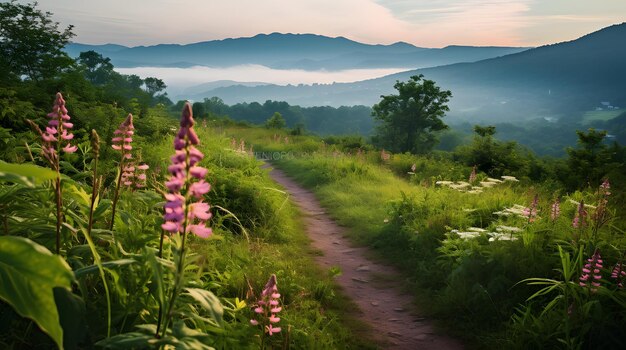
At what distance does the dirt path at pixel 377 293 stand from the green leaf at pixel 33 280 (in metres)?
4.42

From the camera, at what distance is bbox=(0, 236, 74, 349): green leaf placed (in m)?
1.36

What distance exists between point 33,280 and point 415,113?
52.5m

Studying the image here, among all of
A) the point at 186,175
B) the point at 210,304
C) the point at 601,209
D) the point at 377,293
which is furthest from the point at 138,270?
the point at 601,209

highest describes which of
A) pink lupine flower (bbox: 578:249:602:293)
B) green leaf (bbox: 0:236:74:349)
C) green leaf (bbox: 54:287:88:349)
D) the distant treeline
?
green leaf (bbox: 0:236:74:349)

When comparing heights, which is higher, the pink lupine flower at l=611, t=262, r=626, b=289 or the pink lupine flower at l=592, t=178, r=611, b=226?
the pink lupine flower at l=592, t=178, r=611, b=226

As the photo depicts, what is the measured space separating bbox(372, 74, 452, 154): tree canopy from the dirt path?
42.8 m

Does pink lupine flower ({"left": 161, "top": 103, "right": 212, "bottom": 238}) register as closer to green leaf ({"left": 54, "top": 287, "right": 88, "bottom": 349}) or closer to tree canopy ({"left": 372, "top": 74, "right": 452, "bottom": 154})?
green leaf ({"left": 54, "top": 287, "right": 88, "bottom": 349})

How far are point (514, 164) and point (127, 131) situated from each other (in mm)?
18074

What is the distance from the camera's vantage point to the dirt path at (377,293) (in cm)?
539

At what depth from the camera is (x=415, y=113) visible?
170 feet

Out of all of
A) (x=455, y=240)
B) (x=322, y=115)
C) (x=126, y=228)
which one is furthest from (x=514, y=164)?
(x=322, y=115)

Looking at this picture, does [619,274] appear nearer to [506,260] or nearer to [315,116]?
[506,260]

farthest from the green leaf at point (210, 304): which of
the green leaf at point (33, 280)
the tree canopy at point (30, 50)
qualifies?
the tree canopy at point (30, 50)

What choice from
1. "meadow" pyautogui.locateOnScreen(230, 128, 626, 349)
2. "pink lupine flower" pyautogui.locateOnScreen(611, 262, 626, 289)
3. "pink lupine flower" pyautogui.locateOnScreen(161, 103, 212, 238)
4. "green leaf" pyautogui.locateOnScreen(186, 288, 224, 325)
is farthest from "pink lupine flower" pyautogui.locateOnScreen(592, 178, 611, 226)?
"pink lupine flower" pyautogui.locateOnScreen(161, 103, 212, 238)
